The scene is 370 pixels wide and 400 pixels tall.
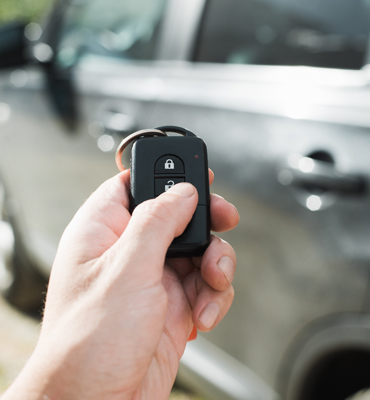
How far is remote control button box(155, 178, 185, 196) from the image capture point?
3.25ft

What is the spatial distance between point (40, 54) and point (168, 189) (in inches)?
78.6

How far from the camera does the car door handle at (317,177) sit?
1296 mm

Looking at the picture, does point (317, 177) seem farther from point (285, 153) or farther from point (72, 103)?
point (72, 103)

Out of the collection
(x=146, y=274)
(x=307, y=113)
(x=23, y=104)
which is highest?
(x=307, y=113)

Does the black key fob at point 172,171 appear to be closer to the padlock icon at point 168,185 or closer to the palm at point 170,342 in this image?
the padlock icon at point 168,185

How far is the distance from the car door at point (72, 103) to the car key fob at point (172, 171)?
0.95 m

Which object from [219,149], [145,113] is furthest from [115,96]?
[219,149]

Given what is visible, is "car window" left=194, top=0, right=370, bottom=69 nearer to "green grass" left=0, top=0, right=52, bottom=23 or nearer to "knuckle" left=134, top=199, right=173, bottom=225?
"knuckle" left=134, top=199, right=173, bottom=225

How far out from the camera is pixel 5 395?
87cm

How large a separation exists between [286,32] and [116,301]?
1.38 meters

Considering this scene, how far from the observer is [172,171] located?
993mm

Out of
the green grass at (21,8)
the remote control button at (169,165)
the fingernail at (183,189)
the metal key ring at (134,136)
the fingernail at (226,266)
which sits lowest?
the green grass at (21,8)

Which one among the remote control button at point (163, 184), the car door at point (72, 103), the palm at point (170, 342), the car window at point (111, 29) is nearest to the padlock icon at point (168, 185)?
the remote control button at point (163, 184)

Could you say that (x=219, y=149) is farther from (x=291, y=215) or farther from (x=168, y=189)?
(x=168, y=189)
